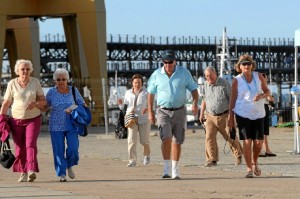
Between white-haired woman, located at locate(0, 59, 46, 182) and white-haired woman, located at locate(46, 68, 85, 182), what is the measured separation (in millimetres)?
272

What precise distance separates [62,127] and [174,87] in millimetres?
1707

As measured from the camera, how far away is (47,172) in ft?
58.3

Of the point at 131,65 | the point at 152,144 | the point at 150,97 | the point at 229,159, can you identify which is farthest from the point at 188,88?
the point at 131,65

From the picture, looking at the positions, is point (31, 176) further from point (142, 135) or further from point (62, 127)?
point (142, 135)

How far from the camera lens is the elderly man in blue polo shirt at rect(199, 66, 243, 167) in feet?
60.8

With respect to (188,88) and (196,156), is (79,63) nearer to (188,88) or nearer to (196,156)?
(196,156)

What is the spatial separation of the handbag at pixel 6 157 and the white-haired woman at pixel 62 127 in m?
0.62

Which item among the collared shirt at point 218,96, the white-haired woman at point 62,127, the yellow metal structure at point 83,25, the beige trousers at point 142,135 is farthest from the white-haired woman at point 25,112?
the yellow metal structure at point 83,25

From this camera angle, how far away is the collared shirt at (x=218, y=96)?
18.6m

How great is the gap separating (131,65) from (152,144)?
86732 mm

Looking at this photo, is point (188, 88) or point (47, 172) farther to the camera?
point (47, 172)

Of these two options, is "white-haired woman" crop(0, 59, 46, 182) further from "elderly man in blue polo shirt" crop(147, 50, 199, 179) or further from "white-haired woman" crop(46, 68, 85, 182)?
"elderly man in blue polo shirt" crop(147, 50, 199, 179)

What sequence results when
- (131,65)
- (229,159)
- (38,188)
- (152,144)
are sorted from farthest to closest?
1. (131,65)
2. (152,144)
3. (229,159)
4. (38,188)

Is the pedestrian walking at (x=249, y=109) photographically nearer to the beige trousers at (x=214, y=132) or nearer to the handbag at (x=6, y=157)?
the beige trousers at (x=214, y=132)
